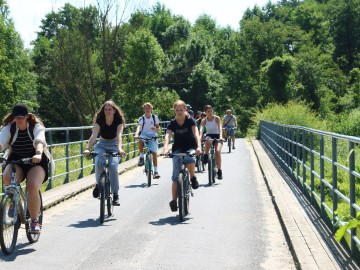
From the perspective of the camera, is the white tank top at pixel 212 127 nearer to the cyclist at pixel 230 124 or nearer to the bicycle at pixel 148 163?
the bicycle at pixel 148 163

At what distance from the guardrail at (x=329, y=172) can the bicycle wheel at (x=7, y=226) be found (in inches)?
135

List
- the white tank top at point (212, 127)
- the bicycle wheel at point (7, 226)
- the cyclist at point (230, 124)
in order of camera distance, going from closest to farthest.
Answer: the bicycle wheel at point (7, 226), the white tank top at point (212, 127), the cyclist at point (230, 124)

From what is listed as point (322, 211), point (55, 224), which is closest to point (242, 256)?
point (322, 211)

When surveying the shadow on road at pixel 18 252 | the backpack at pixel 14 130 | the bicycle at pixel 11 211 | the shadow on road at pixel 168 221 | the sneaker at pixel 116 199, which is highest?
the backpack at pixel 14 130

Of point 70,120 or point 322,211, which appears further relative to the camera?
point 70,120

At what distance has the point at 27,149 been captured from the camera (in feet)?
26.9

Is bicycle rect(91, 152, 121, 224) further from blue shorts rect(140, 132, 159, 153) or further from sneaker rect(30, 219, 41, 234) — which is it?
blue shorts rect(140, 132, 159, 153)

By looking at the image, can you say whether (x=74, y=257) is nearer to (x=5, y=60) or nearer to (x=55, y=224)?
(x=55, y=224)

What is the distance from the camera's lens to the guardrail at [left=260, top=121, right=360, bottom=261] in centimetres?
693

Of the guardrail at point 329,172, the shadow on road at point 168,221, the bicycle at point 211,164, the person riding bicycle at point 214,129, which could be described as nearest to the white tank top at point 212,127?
the person riding bicycle at point 214,129

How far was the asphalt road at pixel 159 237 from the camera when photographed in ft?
24.2

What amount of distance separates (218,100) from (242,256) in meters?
69.6

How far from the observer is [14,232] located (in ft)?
25.7

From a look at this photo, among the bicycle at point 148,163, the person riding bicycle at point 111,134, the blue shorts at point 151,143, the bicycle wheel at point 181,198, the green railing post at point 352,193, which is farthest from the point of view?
the blue shorts at point 151,143
